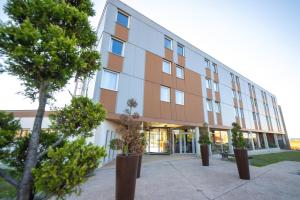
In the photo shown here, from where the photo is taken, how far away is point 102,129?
10.2 meters

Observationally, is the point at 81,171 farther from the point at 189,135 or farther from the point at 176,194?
the point at 189,135

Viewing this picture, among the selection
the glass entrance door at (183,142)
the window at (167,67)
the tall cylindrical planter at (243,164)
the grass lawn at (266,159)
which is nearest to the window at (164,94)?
the window at (167,67)

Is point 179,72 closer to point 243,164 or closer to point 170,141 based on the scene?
point 170,141

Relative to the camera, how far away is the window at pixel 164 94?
14564mm

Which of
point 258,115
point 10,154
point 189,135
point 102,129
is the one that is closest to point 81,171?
point 10,154

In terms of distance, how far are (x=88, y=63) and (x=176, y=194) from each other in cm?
516

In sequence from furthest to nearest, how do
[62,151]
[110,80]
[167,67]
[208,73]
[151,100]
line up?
[208,73] → [167,67] → [151,100] → [110,80] → [62,151]

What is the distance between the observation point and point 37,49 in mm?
3096

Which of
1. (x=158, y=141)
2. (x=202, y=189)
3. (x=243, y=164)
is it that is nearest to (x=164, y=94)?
(x=158, y=141)

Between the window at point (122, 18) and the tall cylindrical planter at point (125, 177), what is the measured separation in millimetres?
12534

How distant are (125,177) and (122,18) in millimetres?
13636

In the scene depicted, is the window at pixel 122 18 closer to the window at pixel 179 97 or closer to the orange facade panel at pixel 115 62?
the orange facade panel at pixel 115 62

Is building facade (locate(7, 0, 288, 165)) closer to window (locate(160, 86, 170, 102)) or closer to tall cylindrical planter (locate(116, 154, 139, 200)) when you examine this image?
window (locate(160, 86, 170, 102))

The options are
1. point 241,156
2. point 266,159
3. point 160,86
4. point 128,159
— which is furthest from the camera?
point 266,159
